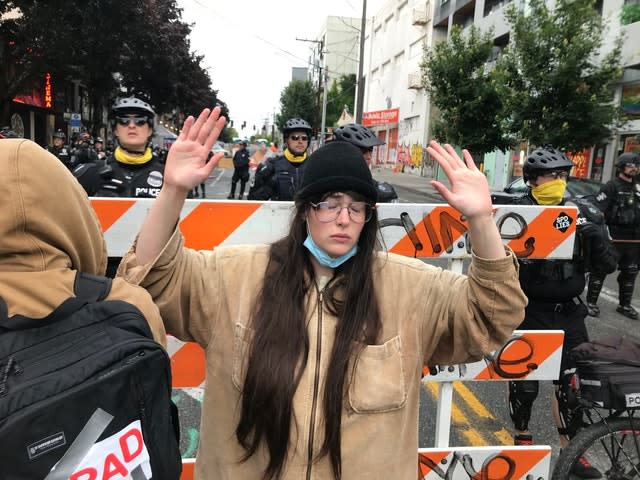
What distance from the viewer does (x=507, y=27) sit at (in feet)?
96.6

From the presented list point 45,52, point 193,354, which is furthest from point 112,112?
point 45,52

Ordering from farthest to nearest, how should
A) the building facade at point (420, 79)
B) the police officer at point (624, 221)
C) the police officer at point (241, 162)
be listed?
1. the building facade at point (420, 79)
2. the police officer at point (241, 162)
3. the police officer at point (624, 221)

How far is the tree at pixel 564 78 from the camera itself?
16.8 m

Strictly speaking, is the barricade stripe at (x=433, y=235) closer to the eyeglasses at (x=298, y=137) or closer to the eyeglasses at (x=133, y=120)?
the eyeglasses at (x=133, y=120)

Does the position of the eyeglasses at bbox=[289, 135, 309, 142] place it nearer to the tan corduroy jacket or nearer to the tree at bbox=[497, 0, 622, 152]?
the tan corduroy jacket

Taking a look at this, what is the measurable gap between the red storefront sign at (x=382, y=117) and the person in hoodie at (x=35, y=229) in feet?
163

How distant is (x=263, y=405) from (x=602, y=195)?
21.5 feet

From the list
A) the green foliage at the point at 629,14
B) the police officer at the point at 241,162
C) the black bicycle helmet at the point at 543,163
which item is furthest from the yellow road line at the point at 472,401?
the green foliage at the point at 629,14

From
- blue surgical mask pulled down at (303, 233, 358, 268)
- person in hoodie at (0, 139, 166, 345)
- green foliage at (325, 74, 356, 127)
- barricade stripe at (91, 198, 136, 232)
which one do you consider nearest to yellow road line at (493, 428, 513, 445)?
blue surgical mask pulled down at (303, 233, 358, 268)

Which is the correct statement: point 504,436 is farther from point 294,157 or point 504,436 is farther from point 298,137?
point 298,137

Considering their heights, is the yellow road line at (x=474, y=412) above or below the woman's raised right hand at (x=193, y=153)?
below

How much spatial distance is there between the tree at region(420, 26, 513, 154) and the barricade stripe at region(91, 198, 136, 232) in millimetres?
21381

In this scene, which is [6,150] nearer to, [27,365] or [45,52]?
[27,365]

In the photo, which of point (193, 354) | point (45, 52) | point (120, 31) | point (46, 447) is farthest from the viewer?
point (120, 31)
